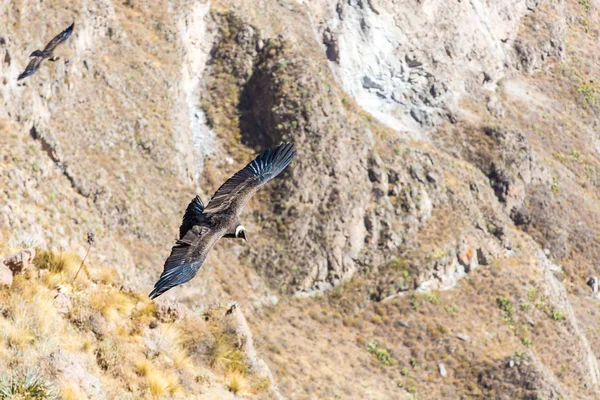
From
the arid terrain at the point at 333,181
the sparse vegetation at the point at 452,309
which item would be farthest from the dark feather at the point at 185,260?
the sparse vegetation at the point at 452,309

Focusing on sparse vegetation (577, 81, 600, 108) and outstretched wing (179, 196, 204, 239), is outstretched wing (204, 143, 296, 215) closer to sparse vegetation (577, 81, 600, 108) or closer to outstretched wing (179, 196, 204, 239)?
outstretched wing (179, 196, 204, 239)

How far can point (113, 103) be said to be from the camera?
37.7m

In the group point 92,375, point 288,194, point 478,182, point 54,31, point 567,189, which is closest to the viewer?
point 92,375

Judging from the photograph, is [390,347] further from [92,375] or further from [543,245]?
[92,375]

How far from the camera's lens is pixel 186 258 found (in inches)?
441

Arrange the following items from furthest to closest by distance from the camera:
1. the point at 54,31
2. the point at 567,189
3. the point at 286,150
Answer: the point at 567,189 → the point at 54,31 → the point at 286,150

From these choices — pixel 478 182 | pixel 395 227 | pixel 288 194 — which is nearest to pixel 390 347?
pixel 395 227

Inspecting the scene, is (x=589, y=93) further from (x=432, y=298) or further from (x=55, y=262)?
(x=55, y=262)

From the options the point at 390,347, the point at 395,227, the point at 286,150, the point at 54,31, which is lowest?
the point at 390,347

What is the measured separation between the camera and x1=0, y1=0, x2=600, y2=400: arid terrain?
33125 millimetres

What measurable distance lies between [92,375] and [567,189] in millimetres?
55103

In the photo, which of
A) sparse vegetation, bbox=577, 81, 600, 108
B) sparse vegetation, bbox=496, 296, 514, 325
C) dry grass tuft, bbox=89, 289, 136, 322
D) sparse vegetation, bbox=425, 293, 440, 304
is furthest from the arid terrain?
sparse vegetation, bbox=577, 81, 600, 108

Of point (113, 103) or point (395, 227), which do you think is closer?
point (113, 103)

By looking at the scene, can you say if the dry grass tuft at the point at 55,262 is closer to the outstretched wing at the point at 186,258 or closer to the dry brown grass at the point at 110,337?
the dry brown grass at the point at 110,337
